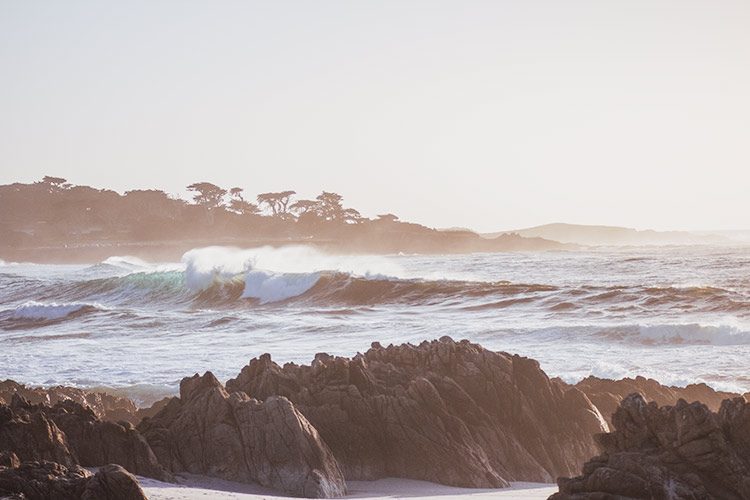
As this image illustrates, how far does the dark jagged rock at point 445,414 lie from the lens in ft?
31.2

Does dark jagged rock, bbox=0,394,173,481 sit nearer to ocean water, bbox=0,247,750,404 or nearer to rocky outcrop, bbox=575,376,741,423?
rocky outcrop, bbox=575,376,741,423

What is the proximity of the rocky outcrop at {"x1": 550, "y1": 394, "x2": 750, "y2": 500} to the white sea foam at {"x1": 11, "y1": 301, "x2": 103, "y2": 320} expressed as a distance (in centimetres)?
2808

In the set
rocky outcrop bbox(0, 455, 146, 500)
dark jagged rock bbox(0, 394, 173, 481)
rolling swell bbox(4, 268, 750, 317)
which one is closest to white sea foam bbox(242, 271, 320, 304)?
rolling swell bbox(4, 268, 750, 317)

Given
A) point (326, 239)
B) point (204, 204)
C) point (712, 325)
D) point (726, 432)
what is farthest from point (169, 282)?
point (204, 204)

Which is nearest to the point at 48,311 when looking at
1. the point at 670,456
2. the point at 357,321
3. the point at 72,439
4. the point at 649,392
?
the point at 357,321

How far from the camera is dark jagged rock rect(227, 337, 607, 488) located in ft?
31.2

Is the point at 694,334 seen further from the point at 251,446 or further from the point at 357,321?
the point at 251,446

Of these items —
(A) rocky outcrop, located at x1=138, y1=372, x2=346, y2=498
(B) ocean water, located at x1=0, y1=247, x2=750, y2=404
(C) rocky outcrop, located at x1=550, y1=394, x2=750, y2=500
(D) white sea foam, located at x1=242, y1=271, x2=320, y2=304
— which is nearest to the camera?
(C) rocky outcrop, located at x1=550, y1=394, x2=750, y2=500

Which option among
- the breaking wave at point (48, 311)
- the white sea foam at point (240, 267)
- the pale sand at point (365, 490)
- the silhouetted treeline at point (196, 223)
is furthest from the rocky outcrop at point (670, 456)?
the silhouetted treeline at point (196, 223)

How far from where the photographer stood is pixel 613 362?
17.0 metres

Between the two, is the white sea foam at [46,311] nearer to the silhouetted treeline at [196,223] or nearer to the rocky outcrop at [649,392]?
the rocky outcrop at [649,392]

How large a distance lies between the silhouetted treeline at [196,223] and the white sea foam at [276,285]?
207ft

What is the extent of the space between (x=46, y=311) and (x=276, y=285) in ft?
29.3

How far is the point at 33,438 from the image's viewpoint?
8.38 m
